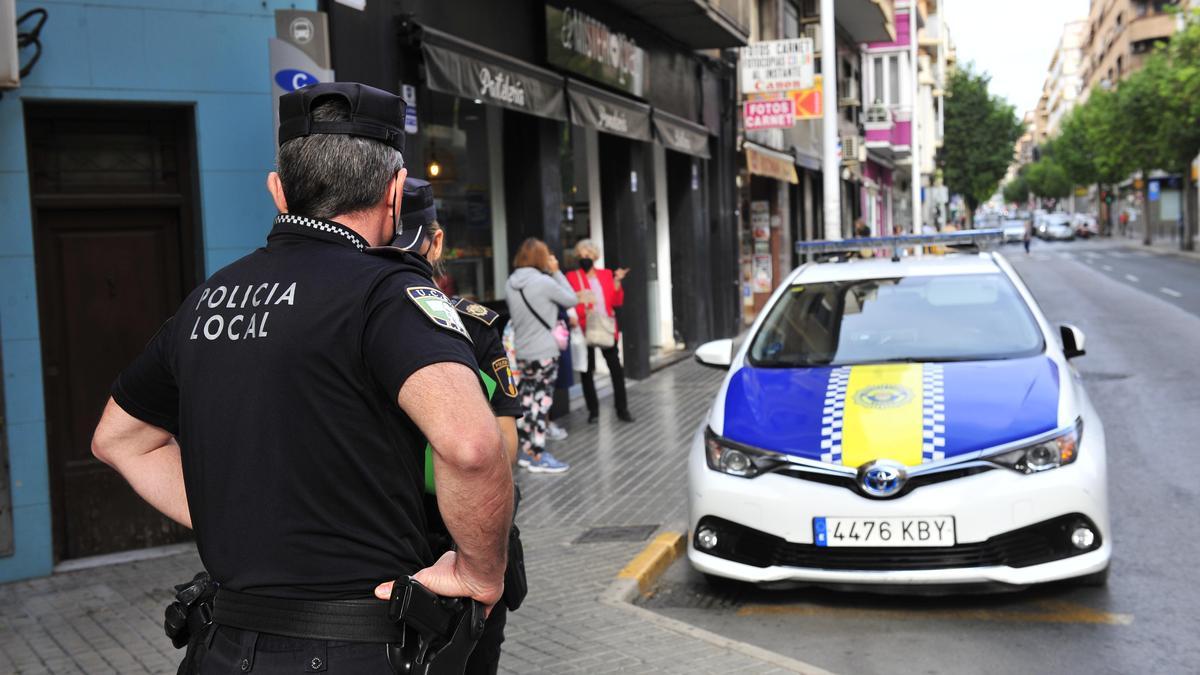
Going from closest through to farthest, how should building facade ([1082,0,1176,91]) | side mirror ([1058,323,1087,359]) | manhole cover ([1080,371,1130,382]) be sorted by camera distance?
side mirror ([1058,323,1087,359]) < manhole cover ([1080,371,1130,382]) < building facade ([1082,0,1176,91])

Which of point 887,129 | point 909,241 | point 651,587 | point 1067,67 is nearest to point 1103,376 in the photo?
point 909,241

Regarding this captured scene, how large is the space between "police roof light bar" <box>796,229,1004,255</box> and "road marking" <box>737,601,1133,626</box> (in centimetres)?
270

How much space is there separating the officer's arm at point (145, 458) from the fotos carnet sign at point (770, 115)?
57.6 feet

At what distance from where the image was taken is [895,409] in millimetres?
5828

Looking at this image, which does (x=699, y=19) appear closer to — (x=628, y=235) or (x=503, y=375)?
(x=628, y=235)

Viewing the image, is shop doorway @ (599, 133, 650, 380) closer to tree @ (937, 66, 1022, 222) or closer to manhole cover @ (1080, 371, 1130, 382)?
manhole cover @ (1080, 371, 1130, 382)

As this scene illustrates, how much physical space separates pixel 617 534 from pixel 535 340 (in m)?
2.74

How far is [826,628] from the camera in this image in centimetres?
562

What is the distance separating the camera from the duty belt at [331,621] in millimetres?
2154

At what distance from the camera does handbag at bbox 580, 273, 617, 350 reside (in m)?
11.7

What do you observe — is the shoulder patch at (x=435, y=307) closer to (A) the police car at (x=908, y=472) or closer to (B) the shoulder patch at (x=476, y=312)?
(B) the shoulder patch at (x=476, y=312)

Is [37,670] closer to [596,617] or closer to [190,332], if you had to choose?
[596,617]

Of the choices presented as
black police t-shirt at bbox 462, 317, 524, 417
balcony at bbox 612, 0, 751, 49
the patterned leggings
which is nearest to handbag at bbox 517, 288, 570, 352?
the patterned leggings

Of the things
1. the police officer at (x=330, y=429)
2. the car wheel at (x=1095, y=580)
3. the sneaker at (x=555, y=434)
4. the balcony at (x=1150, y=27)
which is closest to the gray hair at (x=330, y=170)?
the police officer at (x=330, y=429)
